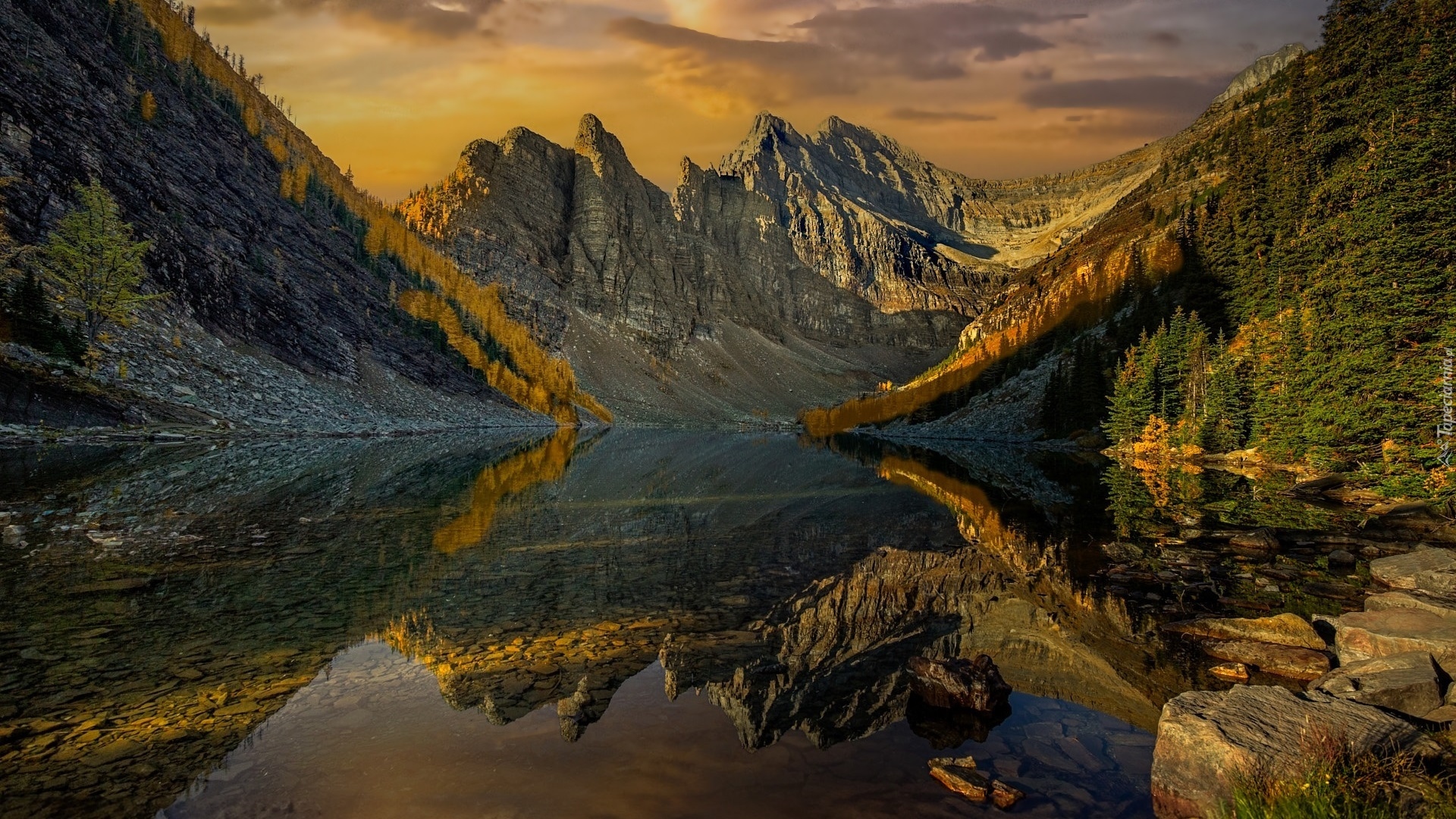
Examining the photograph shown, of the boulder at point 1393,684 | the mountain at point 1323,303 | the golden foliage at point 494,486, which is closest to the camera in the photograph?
the boulder at point 1393,684

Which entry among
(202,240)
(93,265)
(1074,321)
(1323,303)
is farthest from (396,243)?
(1323,303)

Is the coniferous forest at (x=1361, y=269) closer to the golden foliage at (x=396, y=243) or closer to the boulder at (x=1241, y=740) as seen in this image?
the boulder at (x=1241, y=740)

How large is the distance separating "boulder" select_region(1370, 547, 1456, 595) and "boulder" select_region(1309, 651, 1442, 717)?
797cm

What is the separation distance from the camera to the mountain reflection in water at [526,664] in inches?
320

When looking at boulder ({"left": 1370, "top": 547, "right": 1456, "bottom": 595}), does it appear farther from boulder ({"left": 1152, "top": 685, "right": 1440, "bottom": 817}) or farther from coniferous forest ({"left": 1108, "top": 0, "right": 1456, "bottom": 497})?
coniferous forest ({"left": 1108, "top": 0, "right": 1456, "bottom": 497})

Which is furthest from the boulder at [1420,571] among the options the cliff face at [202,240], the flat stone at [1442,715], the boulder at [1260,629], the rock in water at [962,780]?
the cliff face at [202,240]

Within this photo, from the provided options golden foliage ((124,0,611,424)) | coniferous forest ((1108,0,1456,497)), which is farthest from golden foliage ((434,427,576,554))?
golden foliage ((124,0,611,424))

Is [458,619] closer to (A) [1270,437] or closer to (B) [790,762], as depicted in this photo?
(B) [790,762]

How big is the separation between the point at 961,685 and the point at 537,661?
7163mm

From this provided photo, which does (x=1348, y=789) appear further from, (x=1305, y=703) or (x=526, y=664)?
(x=526, y=664)

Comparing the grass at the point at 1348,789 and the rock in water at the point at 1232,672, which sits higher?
the grass at the point at 1348,789

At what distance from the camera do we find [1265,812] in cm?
669

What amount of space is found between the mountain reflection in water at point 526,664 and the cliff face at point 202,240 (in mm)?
42790

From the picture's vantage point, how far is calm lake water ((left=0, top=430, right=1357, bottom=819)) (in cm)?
814
